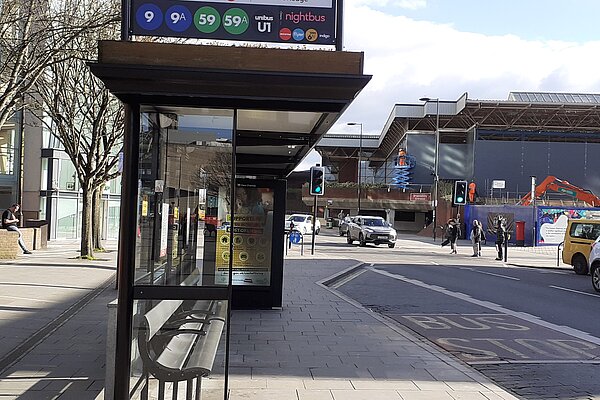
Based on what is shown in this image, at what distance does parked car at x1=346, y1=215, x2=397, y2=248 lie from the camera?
128ft

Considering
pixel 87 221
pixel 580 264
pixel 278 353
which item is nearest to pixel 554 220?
pixel 580 264

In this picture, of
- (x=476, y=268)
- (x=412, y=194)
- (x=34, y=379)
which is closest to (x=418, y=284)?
(x=476, y=268)

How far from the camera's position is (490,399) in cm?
661

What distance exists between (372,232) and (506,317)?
2635 cm

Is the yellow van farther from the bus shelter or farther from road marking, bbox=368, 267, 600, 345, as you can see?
the bus shelter

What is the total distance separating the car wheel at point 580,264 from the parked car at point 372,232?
15288mm

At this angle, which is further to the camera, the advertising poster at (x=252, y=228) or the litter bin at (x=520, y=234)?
the litter bin at (x=520, y=234)

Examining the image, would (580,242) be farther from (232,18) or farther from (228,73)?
(228,73)

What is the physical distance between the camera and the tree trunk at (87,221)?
20.7 m

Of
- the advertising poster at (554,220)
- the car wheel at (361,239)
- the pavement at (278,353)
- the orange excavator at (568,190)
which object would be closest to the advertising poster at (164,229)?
the pavement at (278,353)

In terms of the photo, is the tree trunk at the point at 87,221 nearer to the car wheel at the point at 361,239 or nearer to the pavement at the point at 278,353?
the pavement at the point at 278,353

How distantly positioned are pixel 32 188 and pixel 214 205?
3111 cm

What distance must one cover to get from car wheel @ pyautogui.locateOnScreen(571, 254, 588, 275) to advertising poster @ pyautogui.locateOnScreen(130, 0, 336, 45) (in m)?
20.9

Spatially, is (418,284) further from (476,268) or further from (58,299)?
(58,299)
